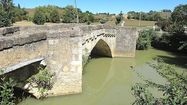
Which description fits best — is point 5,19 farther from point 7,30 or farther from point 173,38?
point 7,30

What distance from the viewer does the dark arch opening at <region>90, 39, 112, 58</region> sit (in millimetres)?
21997

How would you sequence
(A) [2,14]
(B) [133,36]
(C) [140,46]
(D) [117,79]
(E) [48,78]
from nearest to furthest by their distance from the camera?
(E) [48,78]
(D) [117,79]
(B) [133,36]
(C) [140,46]
(A) [2,14]

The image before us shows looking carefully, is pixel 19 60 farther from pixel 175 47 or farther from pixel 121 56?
pixel 175 47

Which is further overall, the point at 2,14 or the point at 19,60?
the point at 2,14

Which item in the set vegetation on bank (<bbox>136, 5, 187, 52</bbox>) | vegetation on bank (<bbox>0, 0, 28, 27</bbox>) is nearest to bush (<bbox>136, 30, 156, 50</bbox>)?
vegetation on bank (<bbox>136, 5, 187, 52</bbox>)

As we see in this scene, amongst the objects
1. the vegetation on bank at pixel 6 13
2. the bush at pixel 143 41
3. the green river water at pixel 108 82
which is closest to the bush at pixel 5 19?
the vegetation on bank at pixel 6 13

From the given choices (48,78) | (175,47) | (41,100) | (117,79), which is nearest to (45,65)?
(48,78)

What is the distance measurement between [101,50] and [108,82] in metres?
8.01

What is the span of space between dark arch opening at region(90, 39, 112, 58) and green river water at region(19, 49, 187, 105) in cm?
85

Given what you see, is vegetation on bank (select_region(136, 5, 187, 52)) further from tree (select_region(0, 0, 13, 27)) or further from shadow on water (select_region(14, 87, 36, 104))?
shadow on water (select_region(14, 87, 36, 104))

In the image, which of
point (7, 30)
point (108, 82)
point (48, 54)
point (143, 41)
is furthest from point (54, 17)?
point (48, 54)

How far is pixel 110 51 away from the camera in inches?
880

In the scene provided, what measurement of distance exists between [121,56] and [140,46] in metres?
4.96

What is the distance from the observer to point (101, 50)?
902 inches
